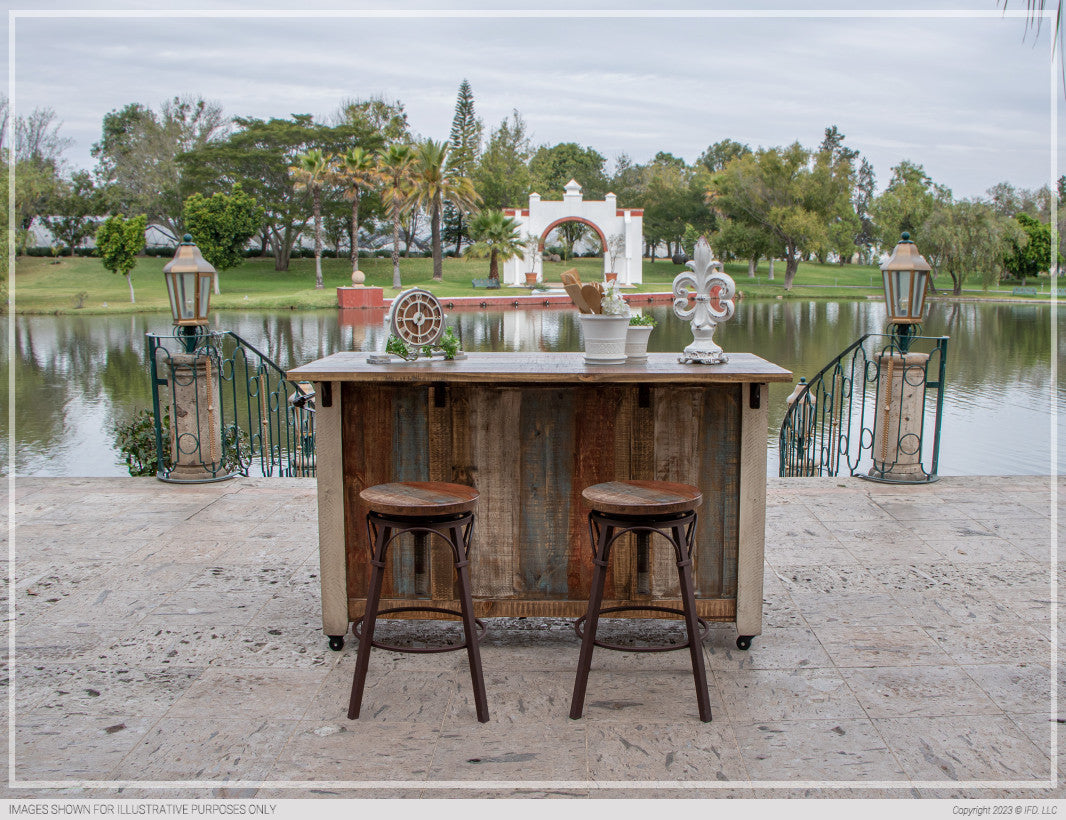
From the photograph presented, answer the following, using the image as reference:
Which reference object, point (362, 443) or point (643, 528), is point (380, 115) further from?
point (643, 528)

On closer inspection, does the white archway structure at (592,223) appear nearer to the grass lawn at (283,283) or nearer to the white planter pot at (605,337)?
the grass lawn at (283,283)

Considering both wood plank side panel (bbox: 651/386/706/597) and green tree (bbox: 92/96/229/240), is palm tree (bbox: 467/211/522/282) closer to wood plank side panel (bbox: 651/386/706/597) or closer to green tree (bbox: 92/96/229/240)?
green tree (bbox: 92/96/229/240)

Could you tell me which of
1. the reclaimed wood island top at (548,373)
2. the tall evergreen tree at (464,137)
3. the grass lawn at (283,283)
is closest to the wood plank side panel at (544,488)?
the reclaimed wood island top at (548,373)

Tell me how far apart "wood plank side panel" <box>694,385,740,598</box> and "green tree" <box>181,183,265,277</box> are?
3879 centimetres

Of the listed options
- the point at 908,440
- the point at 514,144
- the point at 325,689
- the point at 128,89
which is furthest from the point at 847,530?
the point at 128,89

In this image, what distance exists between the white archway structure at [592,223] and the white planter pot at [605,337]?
39666 mm

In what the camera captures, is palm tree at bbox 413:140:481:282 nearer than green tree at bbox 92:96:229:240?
Yes

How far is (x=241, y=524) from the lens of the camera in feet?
15.8

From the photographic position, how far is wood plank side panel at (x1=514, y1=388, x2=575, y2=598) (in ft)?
10.0

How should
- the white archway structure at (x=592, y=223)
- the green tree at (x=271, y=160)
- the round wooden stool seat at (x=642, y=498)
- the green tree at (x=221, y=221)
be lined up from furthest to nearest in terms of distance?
1. the green tree at (x=271, y=160)
2. the white archway structure at (x=592, y=223)
3. the green tree at (x=221, y=221)
4. the round wooden stool seat at (x=642, y=498)

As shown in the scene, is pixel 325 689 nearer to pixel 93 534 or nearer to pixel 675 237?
pixel 93 534

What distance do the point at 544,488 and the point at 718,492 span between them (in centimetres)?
60

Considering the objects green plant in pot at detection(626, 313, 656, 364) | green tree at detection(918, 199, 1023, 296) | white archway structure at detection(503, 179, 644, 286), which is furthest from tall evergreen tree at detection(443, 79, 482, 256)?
green plant in pot at detection(626, 313, 656, 364)

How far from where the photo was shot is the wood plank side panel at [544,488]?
3062 millimetres
